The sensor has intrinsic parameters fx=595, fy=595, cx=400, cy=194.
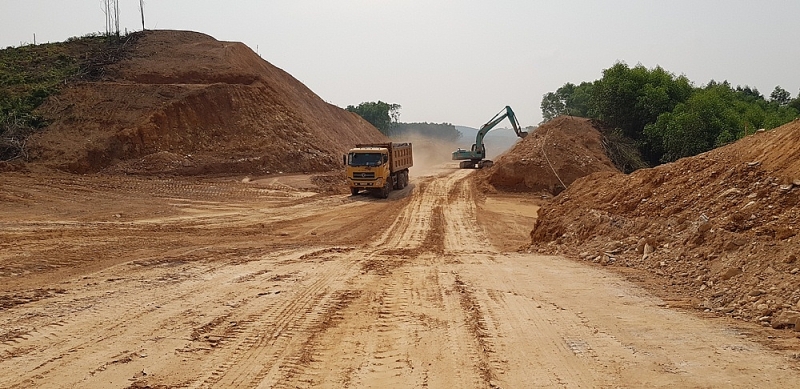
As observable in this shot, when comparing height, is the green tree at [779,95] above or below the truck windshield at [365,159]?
above

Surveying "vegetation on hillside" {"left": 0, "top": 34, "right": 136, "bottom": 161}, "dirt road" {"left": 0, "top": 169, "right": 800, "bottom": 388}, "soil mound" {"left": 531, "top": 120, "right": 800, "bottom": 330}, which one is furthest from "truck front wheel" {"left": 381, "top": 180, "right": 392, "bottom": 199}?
"vegetation on hillside" {"left": 0, "top": 34, "right": 136, "bottom": 161}

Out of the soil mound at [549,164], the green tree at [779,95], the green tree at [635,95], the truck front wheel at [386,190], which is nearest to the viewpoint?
the truck front wheel at [386,190]

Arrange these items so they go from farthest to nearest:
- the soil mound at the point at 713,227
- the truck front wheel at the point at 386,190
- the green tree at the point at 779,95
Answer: the green tree at the point at 779,95, the truck front wheel at the point at 386,190, the soil mound at the point at 713,227

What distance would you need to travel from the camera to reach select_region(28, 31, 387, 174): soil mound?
34.4 metres

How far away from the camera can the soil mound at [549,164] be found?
31.2 m

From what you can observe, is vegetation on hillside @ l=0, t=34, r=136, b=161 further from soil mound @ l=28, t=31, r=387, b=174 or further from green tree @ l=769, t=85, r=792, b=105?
green tree @ l=769, t=85, r=792, b=105

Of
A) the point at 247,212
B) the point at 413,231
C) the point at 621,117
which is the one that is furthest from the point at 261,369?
the point at 621,117

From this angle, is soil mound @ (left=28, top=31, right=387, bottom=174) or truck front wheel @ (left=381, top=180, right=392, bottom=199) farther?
soil mound @ (left=28, top=31, right=387, bottom=174)

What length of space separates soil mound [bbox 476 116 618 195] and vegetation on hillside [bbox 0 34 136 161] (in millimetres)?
26453

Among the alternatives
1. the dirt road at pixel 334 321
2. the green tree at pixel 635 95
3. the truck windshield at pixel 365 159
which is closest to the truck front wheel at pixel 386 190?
the truck windshield at pixel 365 159

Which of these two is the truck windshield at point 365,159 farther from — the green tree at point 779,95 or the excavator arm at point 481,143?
the green tree at point 779,95

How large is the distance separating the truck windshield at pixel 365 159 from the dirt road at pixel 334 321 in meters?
12.1

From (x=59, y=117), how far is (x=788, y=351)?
40585 millimetres

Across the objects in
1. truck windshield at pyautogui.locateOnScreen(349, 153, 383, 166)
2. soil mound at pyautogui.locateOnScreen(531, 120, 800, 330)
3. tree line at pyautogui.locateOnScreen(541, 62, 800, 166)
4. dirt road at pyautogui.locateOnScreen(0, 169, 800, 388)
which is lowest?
dirt road at pyautogui.locateOnScreen(0, 169, 800, 388)
